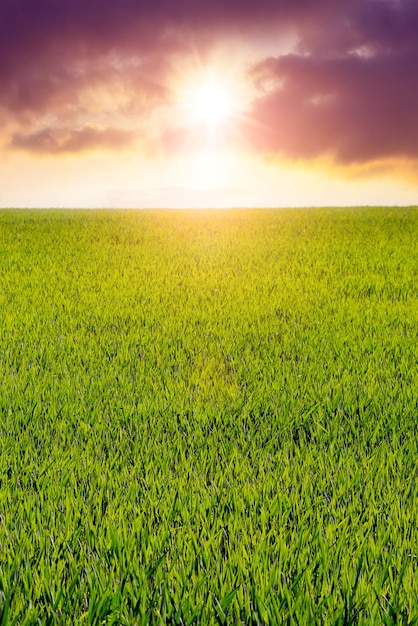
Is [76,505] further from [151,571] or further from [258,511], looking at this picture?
[258,511]

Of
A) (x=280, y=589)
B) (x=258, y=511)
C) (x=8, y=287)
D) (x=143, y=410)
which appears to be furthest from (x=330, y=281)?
(x=280, y=589)

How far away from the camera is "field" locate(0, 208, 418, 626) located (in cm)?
251

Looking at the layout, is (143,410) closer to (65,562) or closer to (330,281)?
(65,562)

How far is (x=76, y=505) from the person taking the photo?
3.31 metres

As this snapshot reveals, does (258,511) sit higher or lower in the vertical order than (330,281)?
lower

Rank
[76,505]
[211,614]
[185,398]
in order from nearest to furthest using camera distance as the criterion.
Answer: [211,614]
[76,505]
[185,398]

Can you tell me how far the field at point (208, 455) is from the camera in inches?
99.0

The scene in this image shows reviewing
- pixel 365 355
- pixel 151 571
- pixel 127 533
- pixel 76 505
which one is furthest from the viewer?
pixel 365 355

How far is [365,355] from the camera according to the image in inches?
264

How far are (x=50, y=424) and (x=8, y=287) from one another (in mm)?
6803

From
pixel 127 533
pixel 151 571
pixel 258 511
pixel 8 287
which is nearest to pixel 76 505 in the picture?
pixel 127 533

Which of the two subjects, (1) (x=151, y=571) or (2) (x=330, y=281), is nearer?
(1) (x=151, y=571)

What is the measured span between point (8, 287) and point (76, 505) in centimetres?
828

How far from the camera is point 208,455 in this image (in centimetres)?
412
